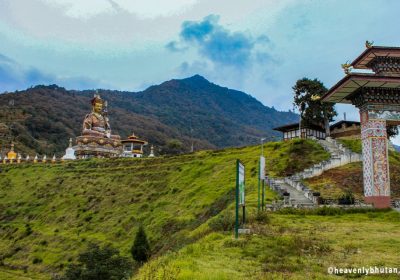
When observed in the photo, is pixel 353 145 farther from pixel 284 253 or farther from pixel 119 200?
pixel 284 253

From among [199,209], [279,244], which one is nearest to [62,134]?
[199,209]

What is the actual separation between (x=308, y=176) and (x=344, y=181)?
3.50 metres

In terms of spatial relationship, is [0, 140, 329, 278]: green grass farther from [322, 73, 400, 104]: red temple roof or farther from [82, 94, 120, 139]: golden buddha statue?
[82, 94, 120, 139]: golden buddha statue

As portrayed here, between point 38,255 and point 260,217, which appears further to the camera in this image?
point 38,255

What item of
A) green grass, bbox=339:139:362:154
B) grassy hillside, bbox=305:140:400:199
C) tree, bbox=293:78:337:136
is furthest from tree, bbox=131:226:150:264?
tree, bbox=293:78:337:136

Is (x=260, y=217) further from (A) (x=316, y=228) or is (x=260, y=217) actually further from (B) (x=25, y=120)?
(B) (x=25, y=120)

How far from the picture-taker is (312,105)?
6062 centimetres

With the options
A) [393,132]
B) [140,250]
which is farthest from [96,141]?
[140,250]

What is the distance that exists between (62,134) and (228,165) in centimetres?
10921

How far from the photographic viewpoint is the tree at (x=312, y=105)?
60.1 metres

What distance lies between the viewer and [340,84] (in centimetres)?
2983

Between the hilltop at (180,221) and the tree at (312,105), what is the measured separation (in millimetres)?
12113

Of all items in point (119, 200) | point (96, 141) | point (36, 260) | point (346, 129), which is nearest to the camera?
point (36, 260)

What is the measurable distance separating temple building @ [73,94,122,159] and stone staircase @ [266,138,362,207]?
46396mm
